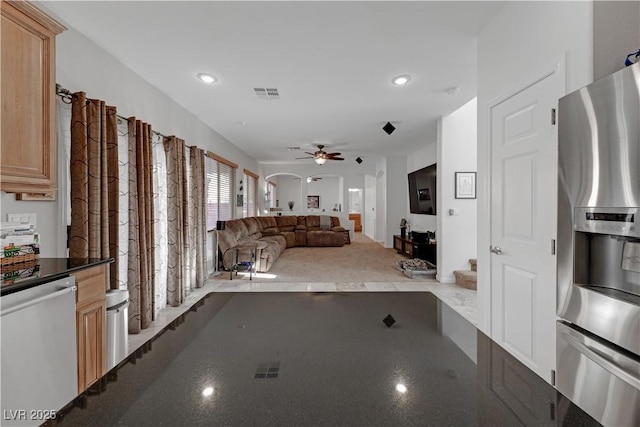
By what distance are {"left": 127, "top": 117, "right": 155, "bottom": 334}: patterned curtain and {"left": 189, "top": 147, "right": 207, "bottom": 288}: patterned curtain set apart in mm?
1188

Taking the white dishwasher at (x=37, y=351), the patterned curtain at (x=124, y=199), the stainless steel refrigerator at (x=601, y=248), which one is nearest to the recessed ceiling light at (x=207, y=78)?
the patterned curtain at (x=124, y=199)

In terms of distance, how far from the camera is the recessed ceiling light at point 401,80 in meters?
3.31

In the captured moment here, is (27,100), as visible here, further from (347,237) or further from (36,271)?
(347,237)

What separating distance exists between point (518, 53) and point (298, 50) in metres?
1.74

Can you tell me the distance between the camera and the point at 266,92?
375 centimetres

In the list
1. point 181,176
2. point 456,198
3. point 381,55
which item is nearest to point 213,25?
point 381,55

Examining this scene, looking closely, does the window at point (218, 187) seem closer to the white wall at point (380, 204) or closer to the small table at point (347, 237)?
the small table at point (347, 237)

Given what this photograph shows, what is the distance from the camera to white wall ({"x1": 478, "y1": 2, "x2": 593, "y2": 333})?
5.04 feet

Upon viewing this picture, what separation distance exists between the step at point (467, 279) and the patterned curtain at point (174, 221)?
4.08 meters

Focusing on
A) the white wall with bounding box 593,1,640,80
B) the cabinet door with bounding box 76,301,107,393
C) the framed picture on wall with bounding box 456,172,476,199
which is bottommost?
the cabinet door with bounding box 76,301,107,393

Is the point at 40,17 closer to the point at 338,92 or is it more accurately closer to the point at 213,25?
the point at 213,25

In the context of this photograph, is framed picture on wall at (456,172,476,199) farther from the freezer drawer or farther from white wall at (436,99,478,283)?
the freezer drawer

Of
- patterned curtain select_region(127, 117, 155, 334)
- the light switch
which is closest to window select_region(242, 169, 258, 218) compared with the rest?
patterned curtain select_region(127, 117, 155, 334)

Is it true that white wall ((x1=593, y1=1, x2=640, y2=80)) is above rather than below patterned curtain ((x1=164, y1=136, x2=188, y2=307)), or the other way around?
above
